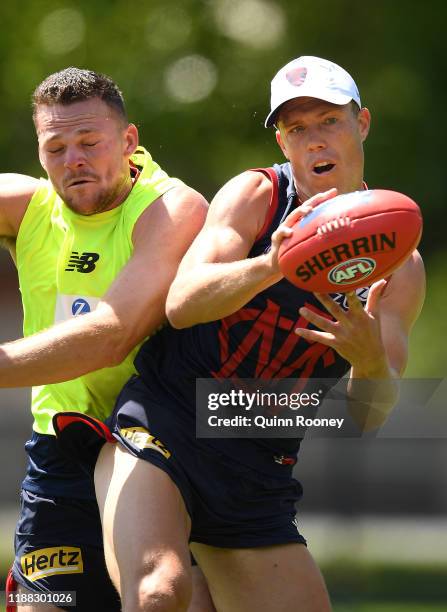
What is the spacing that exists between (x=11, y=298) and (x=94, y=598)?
22.7ft

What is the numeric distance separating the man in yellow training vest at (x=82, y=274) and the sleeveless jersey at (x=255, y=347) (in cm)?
14

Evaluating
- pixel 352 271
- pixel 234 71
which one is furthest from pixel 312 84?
pixel 234 71

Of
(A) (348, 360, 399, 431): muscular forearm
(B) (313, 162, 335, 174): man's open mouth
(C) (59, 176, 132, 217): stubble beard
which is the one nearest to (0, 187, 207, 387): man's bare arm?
(C) (59, 176, 132, 217): stubble beard

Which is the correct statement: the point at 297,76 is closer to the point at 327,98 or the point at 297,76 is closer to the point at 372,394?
the point at 327,98

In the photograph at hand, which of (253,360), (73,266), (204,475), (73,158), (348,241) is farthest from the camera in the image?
(73,266)

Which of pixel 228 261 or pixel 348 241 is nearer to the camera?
pixel 348 241

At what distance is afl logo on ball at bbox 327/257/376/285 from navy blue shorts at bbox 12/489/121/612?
1.48 m

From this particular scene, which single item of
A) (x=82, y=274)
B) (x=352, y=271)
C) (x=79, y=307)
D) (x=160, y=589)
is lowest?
(x=160, y=589)

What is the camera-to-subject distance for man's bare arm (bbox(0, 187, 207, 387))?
4.20 meters

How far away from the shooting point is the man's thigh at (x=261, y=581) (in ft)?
14.1

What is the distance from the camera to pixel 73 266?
14.8ft

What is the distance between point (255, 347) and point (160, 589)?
0.97 meters

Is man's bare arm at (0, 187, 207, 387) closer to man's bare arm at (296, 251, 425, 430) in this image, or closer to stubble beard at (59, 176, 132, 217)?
stubble beard at (59, 176, 132, 217)

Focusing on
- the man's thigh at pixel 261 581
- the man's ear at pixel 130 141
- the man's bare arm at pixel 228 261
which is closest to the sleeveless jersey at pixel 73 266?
the man's ear at pixel 130 141
